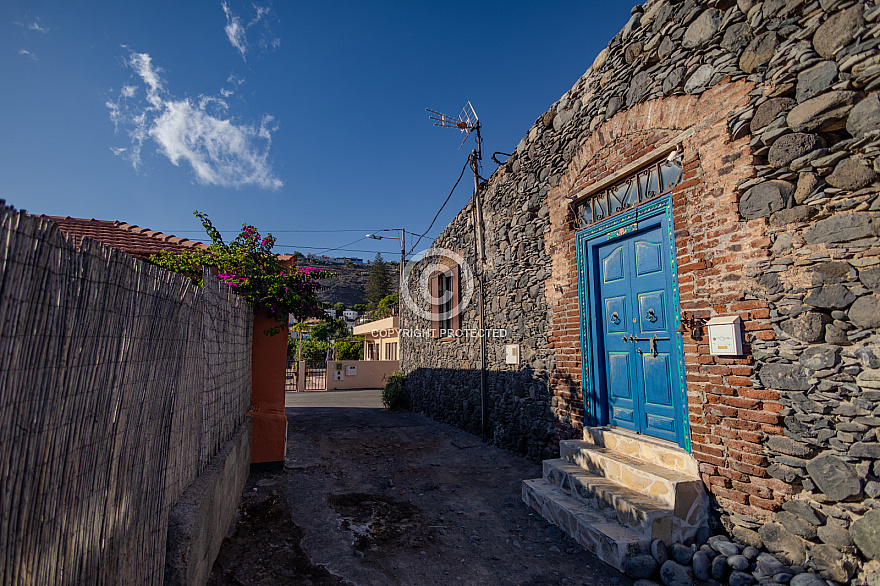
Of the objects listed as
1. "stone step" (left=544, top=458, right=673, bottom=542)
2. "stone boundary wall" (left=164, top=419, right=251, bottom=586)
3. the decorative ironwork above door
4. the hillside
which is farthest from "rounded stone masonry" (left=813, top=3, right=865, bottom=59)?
the hillside

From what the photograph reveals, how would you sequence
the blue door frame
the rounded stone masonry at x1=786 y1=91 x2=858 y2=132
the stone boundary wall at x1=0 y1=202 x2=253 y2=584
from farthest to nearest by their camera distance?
the blue door frame, the rounded stone masonry at x1=786 y1=91 x2=858 y2=132, the stone boundary wall at x1=0 y1=202 x2=253 y2=584

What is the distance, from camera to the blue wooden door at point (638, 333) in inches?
147

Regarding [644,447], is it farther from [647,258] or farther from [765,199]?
[765,199]

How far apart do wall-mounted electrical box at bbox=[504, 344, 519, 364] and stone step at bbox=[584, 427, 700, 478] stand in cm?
172

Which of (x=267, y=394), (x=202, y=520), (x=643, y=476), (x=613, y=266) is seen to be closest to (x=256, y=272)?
(x=267, y=394)

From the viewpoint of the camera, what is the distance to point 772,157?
2.92 m

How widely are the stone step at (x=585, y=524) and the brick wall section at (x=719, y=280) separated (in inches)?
30.0

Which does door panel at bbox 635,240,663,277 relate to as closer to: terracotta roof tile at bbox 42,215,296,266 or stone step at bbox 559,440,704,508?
stone step at bbox 559,440,704,508

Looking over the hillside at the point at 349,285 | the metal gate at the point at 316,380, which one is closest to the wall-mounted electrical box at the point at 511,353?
the metal gate at the point at 316,380

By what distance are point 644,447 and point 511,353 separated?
2.60 m

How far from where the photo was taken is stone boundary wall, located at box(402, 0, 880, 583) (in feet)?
8.14

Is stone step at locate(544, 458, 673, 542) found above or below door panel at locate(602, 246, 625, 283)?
below

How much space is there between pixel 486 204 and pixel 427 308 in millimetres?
3930

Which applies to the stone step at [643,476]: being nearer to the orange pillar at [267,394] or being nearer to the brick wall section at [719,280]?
the brick wall section at [719,280]
